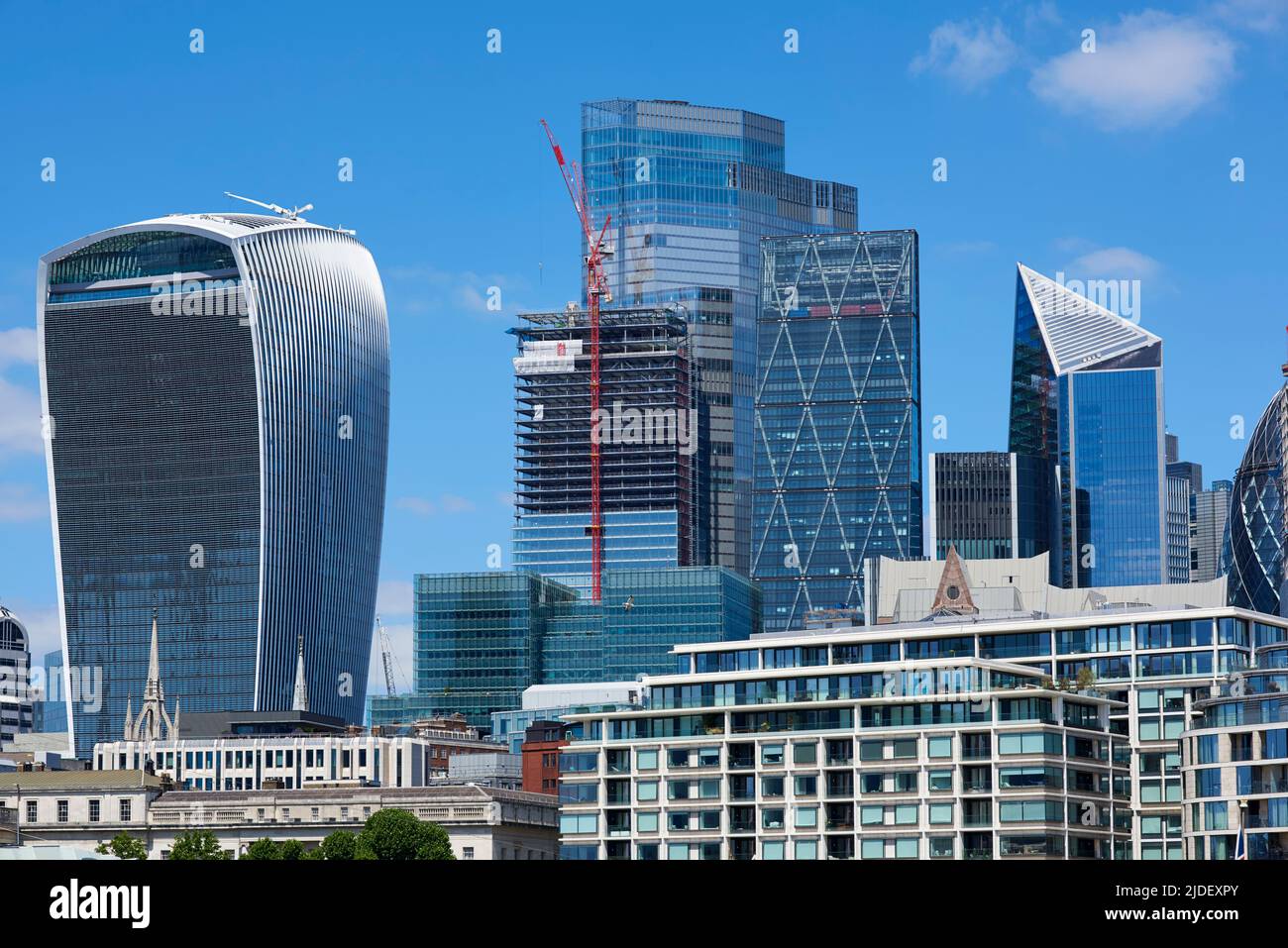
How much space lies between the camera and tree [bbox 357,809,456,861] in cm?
18650

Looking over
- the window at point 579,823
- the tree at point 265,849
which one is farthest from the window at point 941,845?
the tree at point 265,849

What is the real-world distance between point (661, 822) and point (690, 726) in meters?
9.31

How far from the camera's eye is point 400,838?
18900 cm

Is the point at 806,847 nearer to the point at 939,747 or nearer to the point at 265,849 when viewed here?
the point at 939,747

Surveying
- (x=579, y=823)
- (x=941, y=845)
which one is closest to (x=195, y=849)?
(x=579, y=823)

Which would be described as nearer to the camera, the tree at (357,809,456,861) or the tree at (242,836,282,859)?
the tree at (357,809,456,861)

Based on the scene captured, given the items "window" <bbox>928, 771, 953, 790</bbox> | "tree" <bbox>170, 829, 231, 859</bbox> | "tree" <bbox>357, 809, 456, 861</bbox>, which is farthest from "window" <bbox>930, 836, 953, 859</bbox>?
"tree" <bbox>170, 829, 231, 859</bbox>

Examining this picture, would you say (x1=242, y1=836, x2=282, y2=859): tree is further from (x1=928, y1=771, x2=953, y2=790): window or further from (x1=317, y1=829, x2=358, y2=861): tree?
(x1=928, y1=771, x2=953, y2=790): window

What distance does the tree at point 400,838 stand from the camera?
186m

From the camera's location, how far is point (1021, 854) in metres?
162

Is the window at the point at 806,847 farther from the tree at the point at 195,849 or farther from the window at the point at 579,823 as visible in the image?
the tree at the point at 195,849

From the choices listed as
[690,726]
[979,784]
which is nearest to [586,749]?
[690,726]
